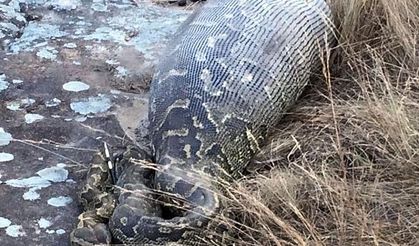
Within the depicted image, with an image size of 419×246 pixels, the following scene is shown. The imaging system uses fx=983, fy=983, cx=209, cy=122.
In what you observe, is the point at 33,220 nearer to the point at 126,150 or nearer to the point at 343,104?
the point at 126,150

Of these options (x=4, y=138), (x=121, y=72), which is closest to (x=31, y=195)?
(x=4, y=138)

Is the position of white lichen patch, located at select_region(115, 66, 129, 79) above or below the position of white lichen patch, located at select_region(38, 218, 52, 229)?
above

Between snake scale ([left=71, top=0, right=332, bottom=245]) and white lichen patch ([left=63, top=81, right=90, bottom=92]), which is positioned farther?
white lichen patch ([left=63, top=81, right=90, bottom=92])

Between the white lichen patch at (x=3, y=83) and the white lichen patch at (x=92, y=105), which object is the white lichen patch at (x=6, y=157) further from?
the white lichen patch at (x=3, y=83)

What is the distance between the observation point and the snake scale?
4926 millimetres

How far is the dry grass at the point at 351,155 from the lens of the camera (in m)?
4.64

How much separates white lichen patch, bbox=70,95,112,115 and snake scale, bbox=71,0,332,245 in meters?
0.48

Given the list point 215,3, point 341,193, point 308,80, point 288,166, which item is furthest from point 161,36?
point 341,193

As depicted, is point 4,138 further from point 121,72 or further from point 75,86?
point 121,72

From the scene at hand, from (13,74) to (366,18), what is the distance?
2.31m

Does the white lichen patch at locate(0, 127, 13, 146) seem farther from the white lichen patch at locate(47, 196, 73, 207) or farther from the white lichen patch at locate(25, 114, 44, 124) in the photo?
the white lichen patch at locate(47, 196, 73, 207)

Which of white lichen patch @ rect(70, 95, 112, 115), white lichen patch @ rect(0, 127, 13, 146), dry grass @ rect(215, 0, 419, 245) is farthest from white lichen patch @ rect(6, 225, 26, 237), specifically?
white lichen patch @ rect(70, 95, 112, 115)

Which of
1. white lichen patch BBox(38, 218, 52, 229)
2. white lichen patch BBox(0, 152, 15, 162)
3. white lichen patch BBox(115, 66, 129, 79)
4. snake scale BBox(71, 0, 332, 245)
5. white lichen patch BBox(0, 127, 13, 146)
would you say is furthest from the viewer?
white lichen patch BBox(115, 66, 129, 79)

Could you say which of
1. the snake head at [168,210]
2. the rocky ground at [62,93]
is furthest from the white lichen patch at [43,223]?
the snake head at [168,210]
